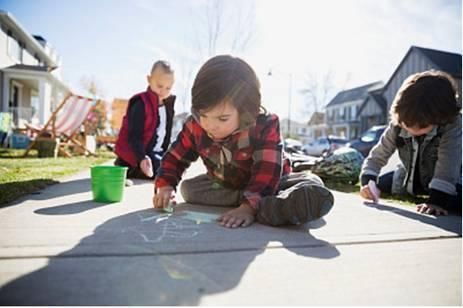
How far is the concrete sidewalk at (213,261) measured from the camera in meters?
0.71

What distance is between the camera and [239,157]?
1.67 meters

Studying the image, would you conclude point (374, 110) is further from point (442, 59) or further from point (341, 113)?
point (341, 113)

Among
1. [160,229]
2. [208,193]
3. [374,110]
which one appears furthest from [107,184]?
[374,110]

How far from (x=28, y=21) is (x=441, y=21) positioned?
250 cm

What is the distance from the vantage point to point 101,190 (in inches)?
71.3

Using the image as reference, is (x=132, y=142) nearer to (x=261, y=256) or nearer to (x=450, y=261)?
(x=261, y=256)

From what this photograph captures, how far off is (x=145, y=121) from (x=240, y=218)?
2.19m

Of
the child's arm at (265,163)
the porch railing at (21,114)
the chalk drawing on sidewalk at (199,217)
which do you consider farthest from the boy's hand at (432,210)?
the porch railing at (21,114)

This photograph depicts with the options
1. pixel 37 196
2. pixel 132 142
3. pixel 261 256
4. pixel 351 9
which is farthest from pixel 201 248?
pixel 132 142

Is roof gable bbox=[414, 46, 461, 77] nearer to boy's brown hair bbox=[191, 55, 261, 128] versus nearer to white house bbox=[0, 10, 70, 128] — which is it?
white house bbox=[0, 10, 70, 128]

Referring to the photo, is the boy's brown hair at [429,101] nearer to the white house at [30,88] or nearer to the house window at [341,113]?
the white house at [30,88]

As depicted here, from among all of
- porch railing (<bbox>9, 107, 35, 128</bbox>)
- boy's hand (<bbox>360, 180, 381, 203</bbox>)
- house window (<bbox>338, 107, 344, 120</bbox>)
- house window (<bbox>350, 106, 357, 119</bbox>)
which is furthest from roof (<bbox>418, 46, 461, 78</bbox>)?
porch railing (<bbox>9, 107, 35, 128</bbox>)

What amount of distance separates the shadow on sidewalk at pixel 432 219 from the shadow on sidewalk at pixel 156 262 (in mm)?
755

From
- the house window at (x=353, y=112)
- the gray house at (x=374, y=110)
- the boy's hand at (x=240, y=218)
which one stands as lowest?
the boy's hand at (x=240, y=218)
